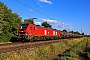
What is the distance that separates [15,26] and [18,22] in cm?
254

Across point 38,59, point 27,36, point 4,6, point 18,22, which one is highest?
point 4,6

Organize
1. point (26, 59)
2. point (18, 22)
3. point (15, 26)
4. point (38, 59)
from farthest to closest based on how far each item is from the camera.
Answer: point (18, 22) < point (15, 26) < point (38, 59) < point (26, 59)

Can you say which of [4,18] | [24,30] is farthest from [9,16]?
[24,30]

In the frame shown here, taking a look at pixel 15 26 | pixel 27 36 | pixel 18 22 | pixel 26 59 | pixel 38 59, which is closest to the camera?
pixel 26 59

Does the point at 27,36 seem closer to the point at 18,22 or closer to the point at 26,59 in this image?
the point at 18,22

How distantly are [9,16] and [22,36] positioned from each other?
6.84 metres

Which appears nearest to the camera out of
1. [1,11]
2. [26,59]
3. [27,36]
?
[26,59]

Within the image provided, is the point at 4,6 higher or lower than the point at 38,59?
higher

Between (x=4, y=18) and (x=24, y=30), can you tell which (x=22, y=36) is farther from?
(x=4, y=18)

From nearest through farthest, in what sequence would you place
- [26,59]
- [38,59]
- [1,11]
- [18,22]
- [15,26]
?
[26,59]
[38,59]
[1,11]
[15,26]
[18,22]

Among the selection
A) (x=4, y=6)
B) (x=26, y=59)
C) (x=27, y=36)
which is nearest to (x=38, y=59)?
(x=26, y=59)

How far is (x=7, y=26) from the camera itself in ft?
112

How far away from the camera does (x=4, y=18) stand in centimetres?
3462

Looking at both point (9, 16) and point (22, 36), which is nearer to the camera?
point (22, 36)
